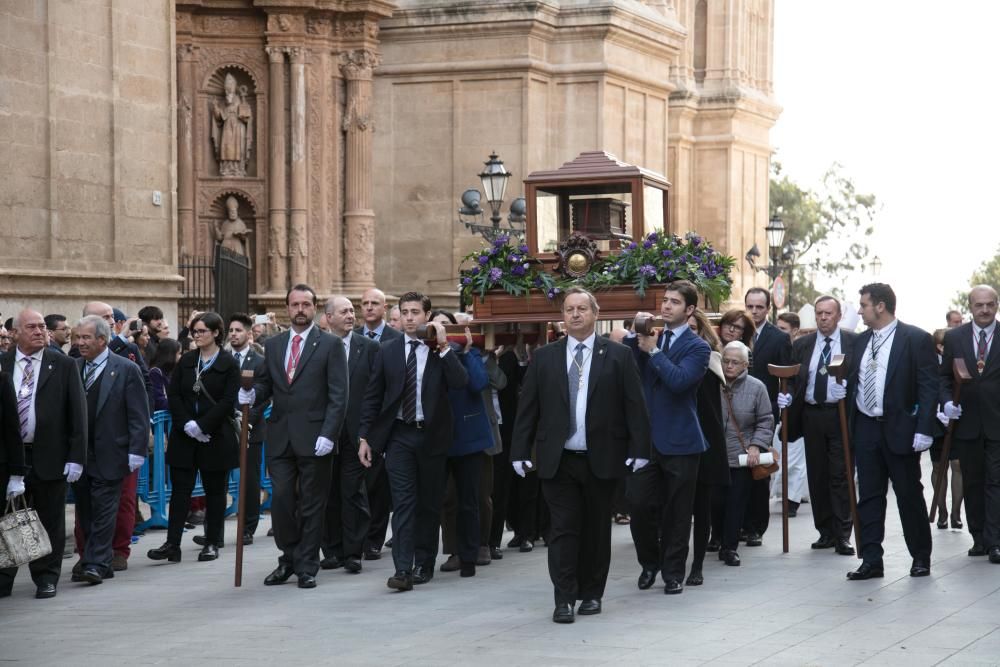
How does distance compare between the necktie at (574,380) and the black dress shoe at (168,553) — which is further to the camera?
the black dress shoe at (168,553)

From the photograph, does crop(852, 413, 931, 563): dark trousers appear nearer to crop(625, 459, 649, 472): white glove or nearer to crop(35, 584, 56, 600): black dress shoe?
crop(625, 459, 649, 472): white glove

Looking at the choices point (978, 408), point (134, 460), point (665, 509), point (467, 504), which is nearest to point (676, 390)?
point (665, 509)

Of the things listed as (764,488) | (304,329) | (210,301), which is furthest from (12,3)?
(764,488)

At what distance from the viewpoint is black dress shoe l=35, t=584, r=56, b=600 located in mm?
11362

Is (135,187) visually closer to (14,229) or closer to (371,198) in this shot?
(14,229)

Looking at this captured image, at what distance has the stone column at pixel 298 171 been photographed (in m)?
27.7

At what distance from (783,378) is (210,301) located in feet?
46.7

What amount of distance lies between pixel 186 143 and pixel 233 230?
1.66 meters

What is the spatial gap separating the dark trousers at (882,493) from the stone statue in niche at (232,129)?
1812 centimetres

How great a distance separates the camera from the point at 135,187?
20859 millimetres

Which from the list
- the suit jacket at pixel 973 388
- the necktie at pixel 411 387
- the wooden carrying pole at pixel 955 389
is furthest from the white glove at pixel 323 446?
the wooden carrying pole at pixel 955 389

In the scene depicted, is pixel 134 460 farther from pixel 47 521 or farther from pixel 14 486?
pixel 14 486

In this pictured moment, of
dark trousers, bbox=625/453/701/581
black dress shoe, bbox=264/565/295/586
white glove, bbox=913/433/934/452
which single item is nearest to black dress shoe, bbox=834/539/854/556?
white glove, bbox=913/433/934/452

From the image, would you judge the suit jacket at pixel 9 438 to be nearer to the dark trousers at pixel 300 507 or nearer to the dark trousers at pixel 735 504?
the dark trousers at pixel 300 507
